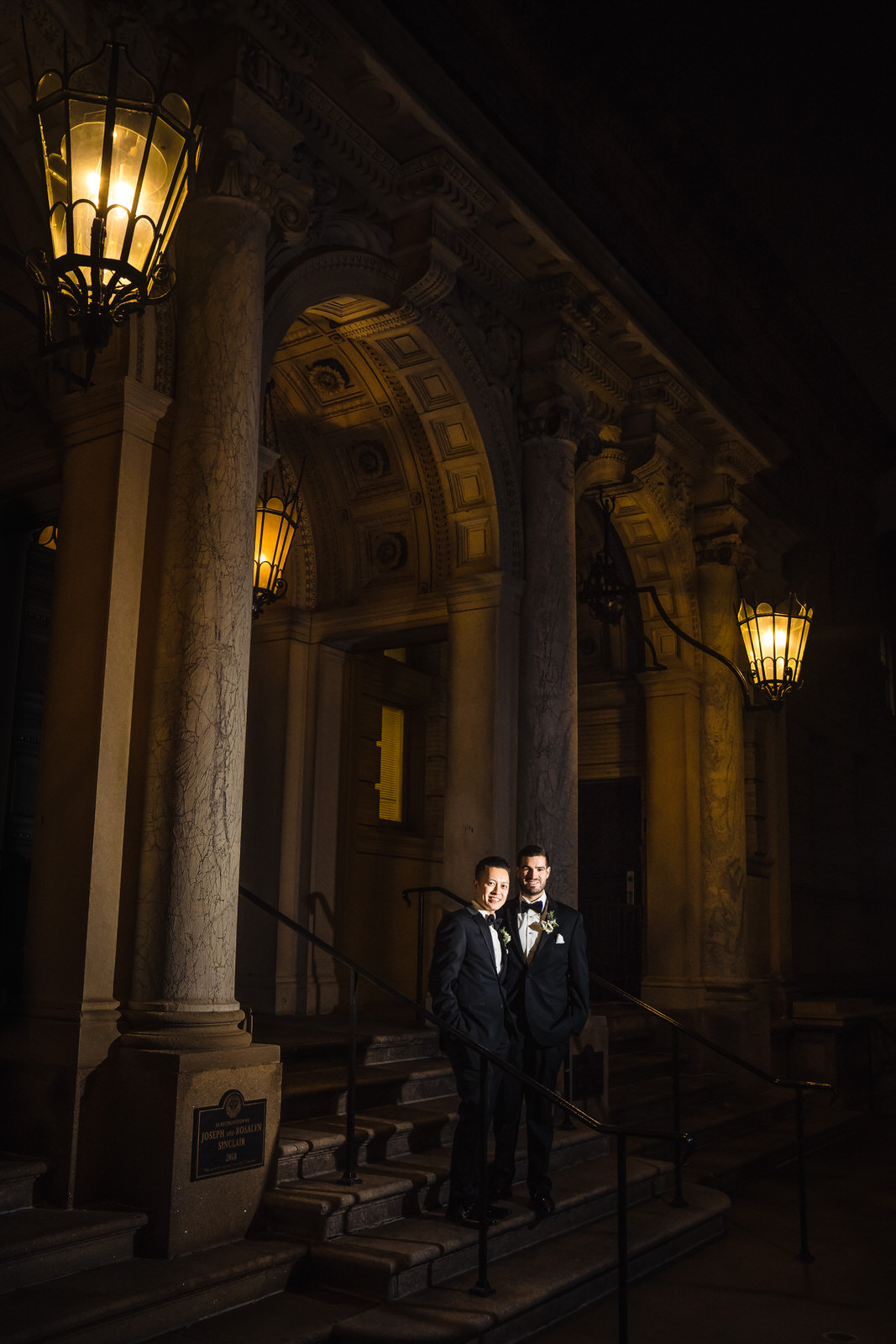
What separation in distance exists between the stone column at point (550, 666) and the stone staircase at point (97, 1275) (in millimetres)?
4286

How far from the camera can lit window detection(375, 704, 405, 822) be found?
1273 cm

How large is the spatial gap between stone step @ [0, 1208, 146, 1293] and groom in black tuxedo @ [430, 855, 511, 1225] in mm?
1516

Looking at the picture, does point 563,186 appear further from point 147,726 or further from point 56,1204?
point 56,1204

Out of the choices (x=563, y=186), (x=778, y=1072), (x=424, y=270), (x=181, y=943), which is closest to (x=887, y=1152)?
(x=778, y=1072)

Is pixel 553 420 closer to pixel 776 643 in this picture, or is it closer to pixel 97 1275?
pixel 776 643


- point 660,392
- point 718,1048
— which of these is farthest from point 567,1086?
point 660,392

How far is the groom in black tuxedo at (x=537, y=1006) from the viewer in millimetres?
6012

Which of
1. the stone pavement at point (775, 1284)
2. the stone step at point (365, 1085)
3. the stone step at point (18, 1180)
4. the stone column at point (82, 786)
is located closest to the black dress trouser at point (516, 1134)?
the stone pavement at point (775, 1284)

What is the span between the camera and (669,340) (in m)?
11.0

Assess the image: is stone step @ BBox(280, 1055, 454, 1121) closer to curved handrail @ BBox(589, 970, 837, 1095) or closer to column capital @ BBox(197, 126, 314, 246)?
curved handrail @ BBox(589, 970, 837, 1095)

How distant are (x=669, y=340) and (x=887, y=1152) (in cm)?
754

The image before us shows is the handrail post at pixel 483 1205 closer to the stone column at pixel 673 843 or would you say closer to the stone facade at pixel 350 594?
the stone facade at pixel 350 594

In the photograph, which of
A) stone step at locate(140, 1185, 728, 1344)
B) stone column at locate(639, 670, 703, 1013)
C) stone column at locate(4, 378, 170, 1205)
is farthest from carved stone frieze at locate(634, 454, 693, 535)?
stone step at locate(140, 1185, 728, 1344)

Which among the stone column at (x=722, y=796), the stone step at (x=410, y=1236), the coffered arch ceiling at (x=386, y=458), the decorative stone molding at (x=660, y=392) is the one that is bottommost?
the stone step at (x=410, y=1236)
